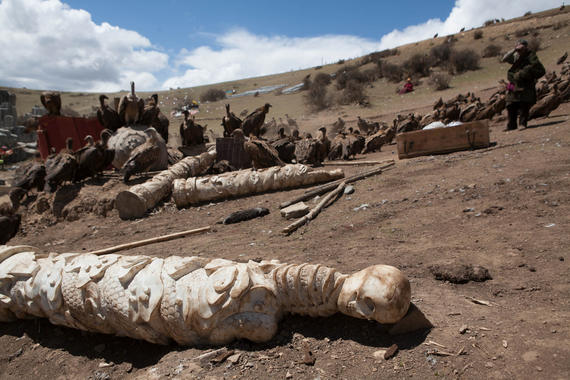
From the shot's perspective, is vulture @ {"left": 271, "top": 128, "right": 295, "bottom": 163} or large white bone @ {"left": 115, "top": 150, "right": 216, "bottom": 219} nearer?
large white bone @ {"left": 115, "top": 150, "right": 216, "bottom": 219}

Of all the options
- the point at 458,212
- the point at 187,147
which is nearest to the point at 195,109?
the point at 187,147

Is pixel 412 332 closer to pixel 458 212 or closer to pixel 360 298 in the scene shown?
pixel 360 298

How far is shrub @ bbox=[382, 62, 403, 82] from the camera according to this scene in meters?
23.8

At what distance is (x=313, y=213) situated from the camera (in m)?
4.57

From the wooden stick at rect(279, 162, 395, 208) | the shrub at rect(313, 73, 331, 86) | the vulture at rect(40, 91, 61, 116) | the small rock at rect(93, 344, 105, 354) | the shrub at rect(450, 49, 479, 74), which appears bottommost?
the small rock at rect(93, 344, 105, 354)

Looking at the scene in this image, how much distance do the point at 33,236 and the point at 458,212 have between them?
6.58m

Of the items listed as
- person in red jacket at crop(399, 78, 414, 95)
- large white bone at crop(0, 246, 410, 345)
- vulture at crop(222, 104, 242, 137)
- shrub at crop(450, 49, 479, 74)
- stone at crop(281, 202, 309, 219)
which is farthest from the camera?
shrub at crop(450, 49, 479, 74)

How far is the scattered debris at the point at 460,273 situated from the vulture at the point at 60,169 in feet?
21.3

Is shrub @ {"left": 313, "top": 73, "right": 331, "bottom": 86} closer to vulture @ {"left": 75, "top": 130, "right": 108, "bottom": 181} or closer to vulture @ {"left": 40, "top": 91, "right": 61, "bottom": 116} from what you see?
vulture @ {"left": 40, "top": 91, "right": 61, "bottom": 116}

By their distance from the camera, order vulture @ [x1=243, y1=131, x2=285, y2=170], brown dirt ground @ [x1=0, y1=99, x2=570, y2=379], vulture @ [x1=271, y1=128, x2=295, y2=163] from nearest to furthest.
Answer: brown dirt ground @ [x1=0, y1=99, x2=570, y2=379] → vulture @ [x1=243, y1=131, x2=285, y2=170] → vulture @ [x1=271, y1=128, x2=295, y2=163]

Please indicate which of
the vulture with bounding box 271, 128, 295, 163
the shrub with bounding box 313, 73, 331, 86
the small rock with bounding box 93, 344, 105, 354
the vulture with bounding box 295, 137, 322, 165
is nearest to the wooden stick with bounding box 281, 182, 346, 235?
the small rock with bounding box 93, 344, 105, 354

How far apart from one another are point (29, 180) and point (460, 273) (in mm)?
8000

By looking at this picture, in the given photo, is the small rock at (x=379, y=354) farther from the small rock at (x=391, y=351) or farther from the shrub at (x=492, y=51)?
the shrub at (x=492, y=51)

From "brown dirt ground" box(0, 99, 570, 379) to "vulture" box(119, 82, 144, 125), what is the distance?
332 centimetres
